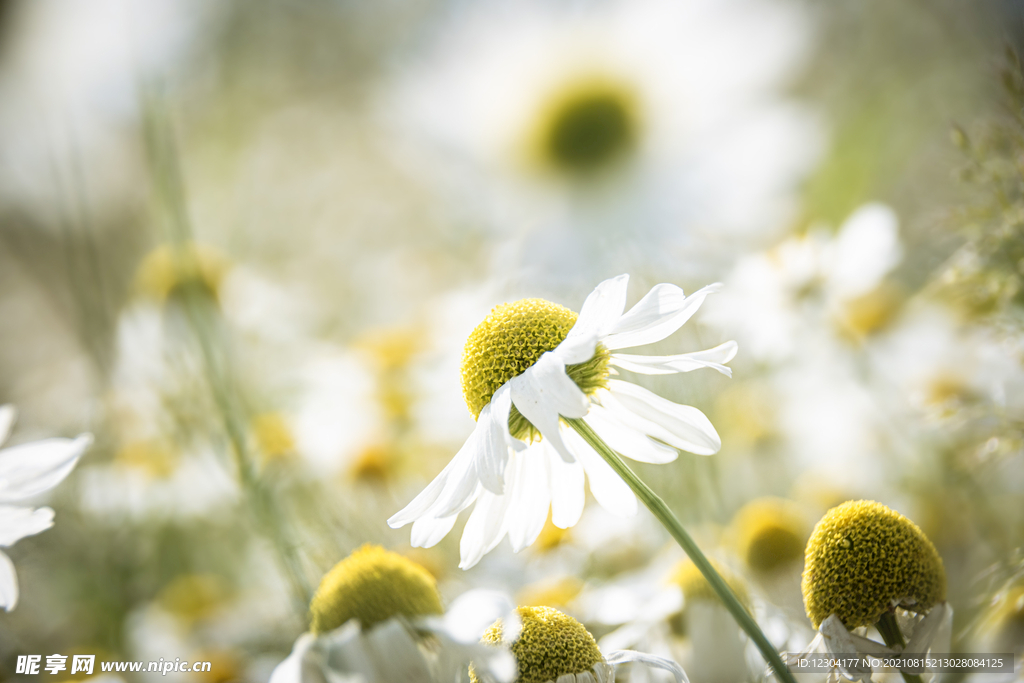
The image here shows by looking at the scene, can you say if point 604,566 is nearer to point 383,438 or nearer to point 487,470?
point 383,438

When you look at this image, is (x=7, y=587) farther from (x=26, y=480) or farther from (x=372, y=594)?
(x=372, y=594)

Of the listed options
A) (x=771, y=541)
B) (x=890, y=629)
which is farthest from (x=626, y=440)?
(x=771, y=541)

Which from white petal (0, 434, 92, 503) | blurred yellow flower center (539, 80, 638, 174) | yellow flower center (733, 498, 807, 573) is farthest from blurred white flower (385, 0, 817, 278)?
white petal (0, 434, 92, 503)

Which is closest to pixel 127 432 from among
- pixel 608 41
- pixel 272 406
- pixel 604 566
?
pixel 272 406

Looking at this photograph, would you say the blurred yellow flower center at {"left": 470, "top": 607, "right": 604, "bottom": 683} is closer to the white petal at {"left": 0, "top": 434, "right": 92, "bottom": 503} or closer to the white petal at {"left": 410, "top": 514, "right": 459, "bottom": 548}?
the white petal at {"left": 410, "top": 514, "right": 459, "bottom": 548}

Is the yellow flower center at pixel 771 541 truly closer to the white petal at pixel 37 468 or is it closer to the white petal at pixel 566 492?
the white petal at pixel 566 492

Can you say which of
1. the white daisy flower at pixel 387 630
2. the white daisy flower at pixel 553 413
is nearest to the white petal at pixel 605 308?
the white daisy flower at pixel 553 413

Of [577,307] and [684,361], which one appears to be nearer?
[684,361]

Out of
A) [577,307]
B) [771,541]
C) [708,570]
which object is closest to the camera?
[708,570]
